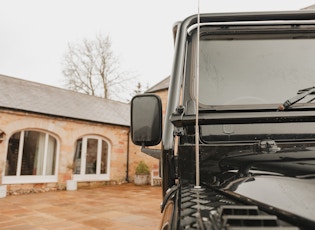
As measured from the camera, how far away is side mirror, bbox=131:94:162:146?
152 centimetres

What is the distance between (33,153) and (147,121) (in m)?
10.4

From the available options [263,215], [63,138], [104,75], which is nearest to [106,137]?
[63,138]

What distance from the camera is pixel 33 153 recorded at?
10.6 metres

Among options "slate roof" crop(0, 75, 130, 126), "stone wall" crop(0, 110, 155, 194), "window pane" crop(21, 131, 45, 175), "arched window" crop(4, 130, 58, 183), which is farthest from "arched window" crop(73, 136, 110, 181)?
"window pane" crop(21, 131, 45, 175)

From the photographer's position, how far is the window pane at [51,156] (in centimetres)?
1083

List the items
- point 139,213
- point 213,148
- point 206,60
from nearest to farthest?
point 213,148 < point 206,60 < point 139,213

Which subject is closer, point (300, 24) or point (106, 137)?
point (300, 24)

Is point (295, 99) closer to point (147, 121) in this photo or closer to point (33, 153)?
point (147, 121)

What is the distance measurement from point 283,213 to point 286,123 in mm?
739

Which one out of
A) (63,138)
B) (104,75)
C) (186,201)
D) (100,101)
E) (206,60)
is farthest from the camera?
(104,75)

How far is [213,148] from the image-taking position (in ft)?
4.38

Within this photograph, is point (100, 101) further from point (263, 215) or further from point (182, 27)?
point (263, 215)

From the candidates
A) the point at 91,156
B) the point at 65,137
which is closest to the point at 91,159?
the point at 91,156

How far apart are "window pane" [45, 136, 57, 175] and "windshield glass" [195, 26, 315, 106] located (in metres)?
10.6
